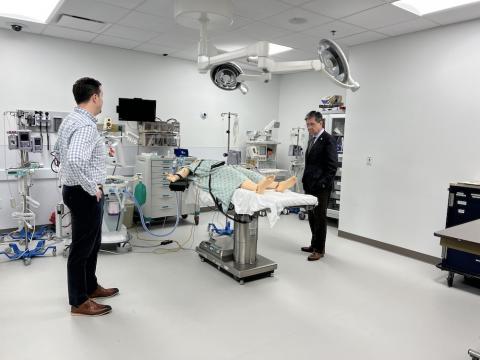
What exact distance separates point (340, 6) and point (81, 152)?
2766 mm

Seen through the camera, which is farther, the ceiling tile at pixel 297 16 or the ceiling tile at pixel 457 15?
the ceiling tile at pixel 297 16

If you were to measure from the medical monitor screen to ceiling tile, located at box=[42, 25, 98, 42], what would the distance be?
0.94 metres

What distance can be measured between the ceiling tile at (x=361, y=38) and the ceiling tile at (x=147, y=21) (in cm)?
222

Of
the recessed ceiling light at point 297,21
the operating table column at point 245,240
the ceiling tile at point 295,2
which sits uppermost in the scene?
the recessed ceiling light at point 297,21

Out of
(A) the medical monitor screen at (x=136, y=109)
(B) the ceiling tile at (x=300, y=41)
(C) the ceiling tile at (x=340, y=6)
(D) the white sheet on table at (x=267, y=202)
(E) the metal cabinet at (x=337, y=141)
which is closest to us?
(D) the white sheet on table at (x=267, y=202)

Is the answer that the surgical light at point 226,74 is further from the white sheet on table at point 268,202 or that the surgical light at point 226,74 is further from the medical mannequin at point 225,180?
the white sheet on table at point 268,202

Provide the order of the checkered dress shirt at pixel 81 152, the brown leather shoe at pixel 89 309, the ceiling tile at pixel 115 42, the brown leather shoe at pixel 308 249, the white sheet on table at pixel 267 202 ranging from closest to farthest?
the checkered dress shirt at pixel 81 152
the brown leather shoe at pixel 89 309
the white sheet on table at pixel 267 202
the brown leather shoe at pixel 308 249
the ceiling tile at pixel 115 42

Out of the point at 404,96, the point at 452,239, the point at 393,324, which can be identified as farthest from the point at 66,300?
the point at 404,96

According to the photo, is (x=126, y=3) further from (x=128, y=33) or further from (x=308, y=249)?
(x=308, y=249)

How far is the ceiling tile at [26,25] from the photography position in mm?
4117

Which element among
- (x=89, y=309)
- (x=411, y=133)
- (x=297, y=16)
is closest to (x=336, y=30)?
(x=297, y=16)

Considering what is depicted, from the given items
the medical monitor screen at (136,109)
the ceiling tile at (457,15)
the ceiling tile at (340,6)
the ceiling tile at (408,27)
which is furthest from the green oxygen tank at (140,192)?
the ceiling tile at (457,15)

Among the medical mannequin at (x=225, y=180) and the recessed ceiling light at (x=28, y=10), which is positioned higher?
the recessed ceiling light at (x=28, y=10)

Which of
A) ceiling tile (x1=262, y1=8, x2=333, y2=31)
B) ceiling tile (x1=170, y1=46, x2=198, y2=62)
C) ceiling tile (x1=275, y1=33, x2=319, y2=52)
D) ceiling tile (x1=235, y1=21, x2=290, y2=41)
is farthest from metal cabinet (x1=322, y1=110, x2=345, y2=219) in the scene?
ceiling tile (x1=170, y1=46, x2=198, y2=62)
